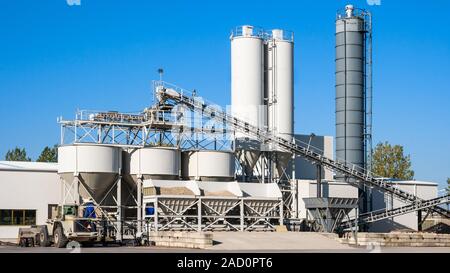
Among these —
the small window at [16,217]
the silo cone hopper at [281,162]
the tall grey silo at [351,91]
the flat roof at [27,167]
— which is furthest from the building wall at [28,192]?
the tall grey silo at [351,91]

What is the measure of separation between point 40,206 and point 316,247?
2356 cm

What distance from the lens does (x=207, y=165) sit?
227ft

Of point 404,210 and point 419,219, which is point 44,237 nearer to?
point 404,210

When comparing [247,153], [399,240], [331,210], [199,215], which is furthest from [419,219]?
[199,215]

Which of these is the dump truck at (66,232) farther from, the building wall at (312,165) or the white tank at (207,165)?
the building wall at (312,165)

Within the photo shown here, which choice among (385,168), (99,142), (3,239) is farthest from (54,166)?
(385,168)

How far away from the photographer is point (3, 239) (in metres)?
62.9

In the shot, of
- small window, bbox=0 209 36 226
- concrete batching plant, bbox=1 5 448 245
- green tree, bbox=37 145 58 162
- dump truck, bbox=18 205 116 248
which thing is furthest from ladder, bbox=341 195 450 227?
green tree, bbox=37 145 58 162

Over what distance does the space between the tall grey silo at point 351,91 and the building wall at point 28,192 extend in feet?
88.7

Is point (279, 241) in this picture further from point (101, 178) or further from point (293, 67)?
point (293, 67)

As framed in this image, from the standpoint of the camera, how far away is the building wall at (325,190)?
7225 centimetres

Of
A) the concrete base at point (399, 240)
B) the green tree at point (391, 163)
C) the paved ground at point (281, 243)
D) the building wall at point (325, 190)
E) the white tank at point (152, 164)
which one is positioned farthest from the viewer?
the green tree at point (391, 163)

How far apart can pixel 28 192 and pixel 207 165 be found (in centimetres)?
1472

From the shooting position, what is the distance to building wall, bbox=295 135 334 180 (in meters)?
79.2
